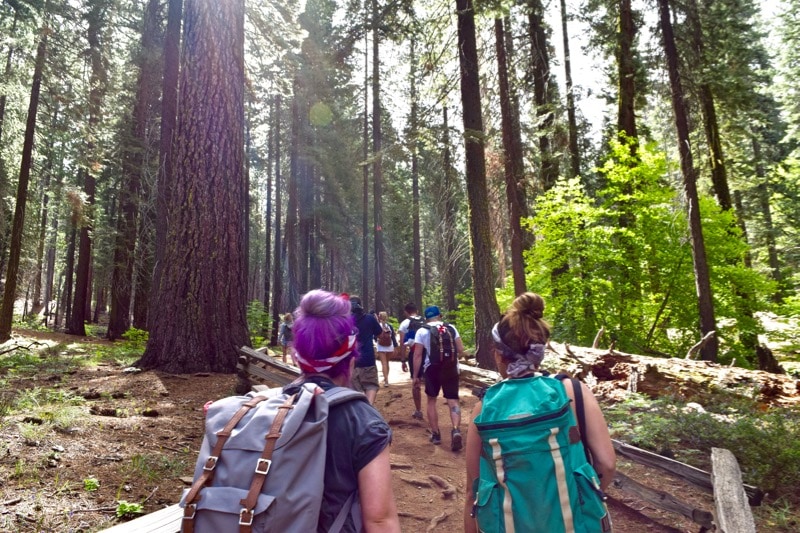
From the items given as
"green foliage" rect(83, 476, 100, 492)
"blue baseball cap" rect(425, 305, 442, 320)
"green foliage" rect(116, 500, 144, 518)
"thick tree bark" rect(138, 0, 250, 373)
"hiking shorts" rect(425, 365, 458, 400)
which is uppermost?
"thick tree bark" rect(138, 0, 250, 373)

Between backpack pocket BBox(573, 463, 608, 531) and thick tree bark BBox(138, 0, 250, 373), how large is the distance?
24.2ft

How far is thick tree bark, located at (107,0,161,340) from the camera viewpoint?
17.1 meters

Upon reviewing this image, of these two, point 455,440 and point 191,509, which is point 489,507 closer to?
point 191,509

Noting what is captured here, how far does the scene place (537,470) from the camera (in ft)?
7.28

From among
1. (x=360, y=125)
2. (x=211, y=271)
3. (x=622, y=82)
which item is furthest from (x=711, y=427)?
(x=360, y=125)

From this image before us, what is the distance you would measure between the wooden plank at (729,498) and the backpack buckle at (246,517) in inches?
132

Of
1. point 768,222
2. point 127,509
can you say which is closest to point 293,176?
point 768,222

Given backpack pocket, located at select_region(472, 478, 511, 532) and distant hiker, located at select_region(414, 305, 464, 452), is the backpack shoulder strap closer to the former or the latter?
backpack pocket, located at select_region(472, 478, 511, 532)

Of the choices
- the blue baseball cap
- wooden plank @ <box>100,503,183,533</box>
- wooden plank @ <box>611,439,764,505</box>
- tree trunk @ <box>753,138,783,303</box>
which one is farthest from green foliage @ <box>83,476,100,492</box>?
tree trunk @ <box>753,138,783,303</box>

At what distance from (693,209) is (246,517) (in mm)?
14435

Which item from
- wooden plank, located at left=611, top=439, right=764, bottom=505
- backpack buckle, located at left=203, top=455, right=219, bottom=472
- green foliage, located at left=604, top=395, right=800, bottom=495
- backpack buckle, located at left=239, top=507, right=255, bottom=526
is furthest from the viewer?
green foliage, located at left=604, top=395, right=800, bottom=495

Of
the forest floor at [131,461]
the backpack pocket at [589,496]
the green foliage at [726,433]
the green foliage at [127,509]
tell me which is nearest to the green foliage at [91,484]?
the forest floor at [131,461]

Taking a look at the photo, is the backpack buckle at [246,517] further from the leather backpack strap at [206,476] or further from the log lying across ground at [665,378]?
the log lying across ground at [665,378]

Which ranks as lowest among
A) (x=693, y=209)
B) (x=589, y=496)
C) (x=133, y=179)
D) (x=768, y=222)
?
(x=589, y=496)
